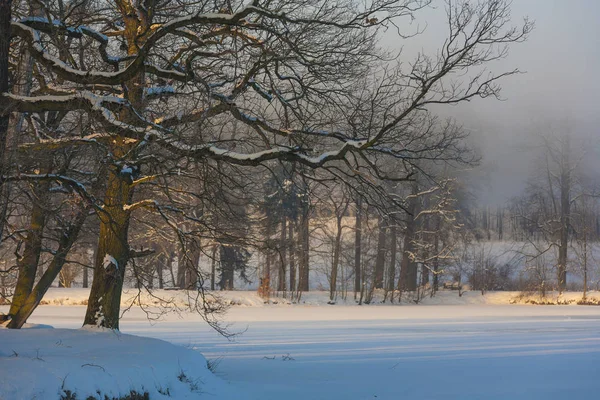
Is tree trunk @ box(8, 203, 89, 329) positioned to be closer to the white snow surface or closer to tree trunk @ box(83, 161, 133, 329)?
tree trunk @ box(83, 161, 133, 329)

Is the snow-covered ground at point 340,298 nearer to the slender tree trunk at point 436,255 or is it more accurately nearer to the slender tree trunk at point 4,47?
the slender tree trunk at point 436,255

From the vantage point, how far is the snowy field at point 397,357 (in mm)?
10242

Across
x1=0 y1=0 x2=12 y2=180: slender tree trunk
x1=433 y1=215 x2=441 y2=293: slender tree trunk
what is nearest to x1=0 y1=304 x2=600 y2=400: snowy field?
x1=0 y1=0 x2=12 y2=180: slender tree trunk

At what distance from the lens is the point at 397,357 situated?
13906 mm

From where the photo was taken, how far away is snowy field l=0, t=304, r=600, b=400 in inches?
403

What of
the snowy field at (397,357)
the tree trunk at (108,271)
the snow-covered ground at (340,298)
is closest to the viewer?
the tree trunk at (108,271)

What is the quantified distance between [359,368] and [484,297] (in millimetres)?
30031

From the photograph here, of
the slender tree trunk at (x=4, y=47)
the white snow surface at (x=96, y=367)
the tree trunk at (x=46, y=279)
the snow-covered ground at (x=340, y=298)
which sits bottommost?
the snow-covered ground at (x=340, y=298)

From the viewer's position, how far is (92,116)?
6.74 m

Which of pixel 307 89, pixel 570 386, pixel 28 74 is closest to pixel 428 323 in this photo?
pixel 570 386

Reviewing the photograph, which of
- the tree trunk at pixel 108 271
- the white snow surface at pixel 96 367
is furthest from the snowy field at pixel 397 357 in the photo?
the tree trunk at pixel 108 271

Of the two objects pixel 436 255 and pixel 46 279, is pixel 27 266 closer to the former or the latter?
pixel 46 279

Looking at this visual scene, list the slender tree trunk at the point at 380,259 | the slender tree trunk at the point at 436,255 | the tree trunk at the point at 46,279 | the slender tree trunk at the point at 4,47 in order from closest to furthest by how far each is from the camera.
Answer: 1. the slender tree trunk at the point at 4,47
2. the tree trunk at the point at 46,279
3. the slender tree trunk at the point at 380,259
4. the slender tree trunk at the point at 436,255

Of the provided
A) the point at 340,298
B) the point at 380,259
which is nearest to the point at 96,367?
the point at 340,298
